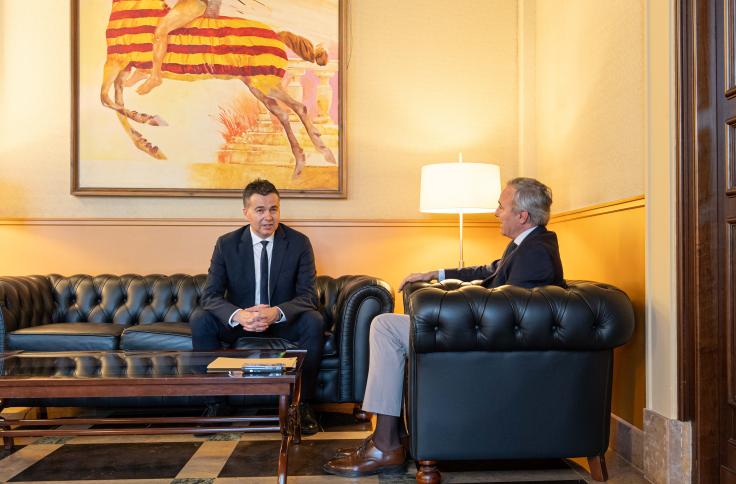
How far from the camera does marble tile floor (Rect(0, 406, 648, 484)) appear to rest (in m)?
2.33

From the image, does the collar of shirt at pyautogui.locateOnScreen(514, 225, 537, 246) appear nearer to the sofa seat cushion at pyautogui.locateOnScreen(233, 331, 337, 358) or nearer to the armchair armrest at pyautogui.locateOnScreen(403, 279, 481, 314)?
the armchair armrest at pyautogui.locateOnScreen(403, 279, 481, 314)

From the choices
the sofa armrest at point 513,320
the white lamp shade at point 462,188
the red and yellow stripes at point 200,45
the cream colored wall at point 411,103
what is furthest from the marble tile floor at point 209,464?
the red and yellow stripes at point 200,45

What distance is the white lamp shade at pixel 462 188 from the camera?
350 centimetres

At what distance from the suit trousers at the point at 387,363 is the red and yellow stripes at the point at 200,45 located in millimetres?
2247

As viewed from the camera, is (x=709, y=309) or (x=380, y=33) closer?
(x=709, y=309)

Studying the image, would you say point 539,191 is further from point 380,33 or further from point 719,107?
point 380,33

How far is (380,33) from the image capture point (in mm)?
4160

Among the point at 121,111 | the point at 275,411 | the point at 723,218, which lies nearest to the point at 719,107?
the point at 723,218

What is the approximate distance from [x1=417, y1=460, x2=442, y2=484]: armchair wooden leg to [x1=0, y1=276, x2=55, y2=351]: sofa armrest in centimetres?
221

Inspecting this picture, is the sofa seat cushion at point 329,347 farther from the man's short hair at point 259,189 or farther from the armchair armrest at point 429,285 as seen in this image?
the man's short hair at point 259,189

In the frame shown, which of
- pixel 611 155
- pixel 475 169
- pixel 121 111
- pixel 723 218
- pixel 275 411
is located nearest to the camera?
pixel 723 218

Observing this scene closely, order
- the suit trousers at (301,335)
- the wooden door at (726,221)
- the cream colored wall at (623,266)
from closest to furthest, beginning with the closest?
1. the wooden door at (726,221)
2. the cream colored wall at (623,266)
3. the suit trousers at (301,335)

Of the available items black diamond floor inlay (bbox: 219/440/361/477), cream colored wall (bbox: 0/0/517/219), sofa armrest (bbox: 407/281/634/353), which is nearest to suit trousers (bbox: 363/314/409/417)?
sofa armrest (bbox: 407/281/634/353)

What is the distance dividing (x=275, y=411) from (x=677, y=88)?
2.44 metres
